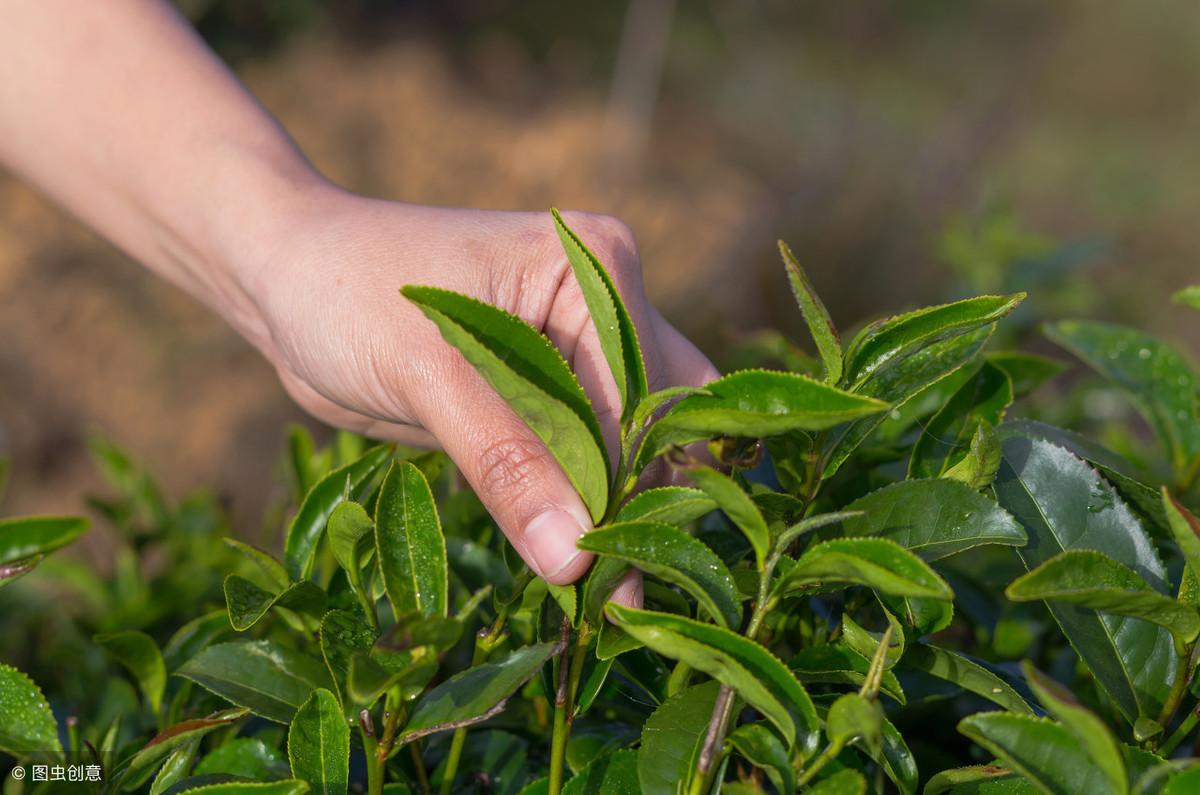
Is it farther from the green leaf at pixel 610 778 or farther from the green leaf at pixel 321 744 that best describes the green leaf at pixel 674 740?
the green leaf at pixel 321 744

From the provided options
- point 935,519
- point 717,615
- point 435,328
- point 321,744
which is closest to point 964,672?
point 935,519

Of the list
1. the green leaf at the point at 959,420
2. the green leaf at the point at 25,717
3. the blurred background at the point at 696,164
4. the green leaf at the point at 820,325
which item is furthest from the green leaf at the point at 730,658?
the blurred background at the point at 696,164

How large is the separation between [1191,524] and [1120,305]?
3957 millimetres

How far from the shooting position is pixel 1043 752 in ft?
2.02

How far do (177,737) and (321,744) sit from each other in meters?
0.13

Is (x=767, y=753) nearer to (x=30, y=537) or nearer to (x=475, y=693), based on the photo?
(x=475, y=693)

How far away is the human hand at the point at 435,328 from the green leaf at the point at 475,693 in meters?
0.10

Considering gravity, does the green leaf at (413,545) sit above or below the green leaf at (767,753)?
above

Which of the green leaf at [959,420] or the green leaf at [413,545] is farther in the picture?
the green leaf at [959,420]

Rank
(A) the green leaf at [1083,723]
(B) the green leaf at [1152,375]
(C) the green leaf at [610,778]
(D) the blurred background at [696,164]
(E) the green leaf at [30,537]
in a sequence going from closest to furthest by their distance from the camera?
(A) the green leaf at [1083,723], (C) the green leaf at [610,778], (E) the green leaf at [30,537], (B) the green leaf at [1152,375], (D) the blurred background at [696,164]

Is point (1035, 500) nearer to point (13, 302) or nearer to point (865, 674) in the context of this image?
point (865, 674)

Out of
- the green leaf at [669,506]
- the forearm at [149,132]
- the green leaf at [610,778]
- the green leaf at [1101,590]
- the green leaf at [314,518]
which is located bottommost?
the green leaf at [610,778]

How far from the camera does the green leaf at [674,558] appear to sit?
65cm

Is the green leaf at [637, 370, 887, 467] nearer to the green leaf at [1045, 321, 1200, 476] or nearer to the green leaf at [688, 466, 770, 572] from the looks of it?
Answer: the green leaf at [688, 466, 770, 572]
